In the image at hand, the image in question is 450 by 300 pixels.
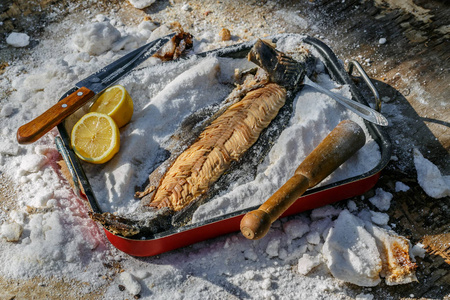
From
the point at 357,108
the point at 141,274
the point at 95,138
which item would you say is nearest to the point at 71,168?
the point at 95,138

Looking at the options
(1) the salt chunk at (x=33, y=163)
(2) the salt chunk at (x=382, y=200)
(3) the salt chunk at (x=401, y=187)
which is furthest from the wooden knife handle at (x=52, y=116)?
(3) the salt chunk at (x=401, y=187)

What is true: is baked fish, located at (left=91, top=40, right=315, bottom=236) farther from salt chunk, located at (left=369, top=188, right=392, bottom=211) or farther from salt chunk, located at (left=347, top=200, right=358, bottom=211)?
salt chunk, located at (left=369, top=188, right=392, bottom=211)

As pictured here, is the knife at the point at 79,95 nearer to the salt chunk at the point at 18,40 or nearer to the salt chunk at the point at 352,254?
the salt chunk at the point at 18,40

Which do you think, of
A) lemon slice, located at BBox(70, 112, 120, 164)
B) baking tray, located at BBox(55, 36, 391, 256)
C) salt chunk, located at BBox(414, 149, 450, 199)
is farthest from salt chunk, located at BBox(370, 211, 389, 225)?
lemon slice, located at BBox(70, 112, 120, 164)

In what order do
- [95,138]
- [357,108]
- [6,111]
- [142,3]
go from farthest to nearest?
[142,3] → [6,111] → [357,108] → [95,138]

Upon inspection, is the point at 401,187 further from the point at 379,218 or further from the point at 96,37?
the point at 96,37
